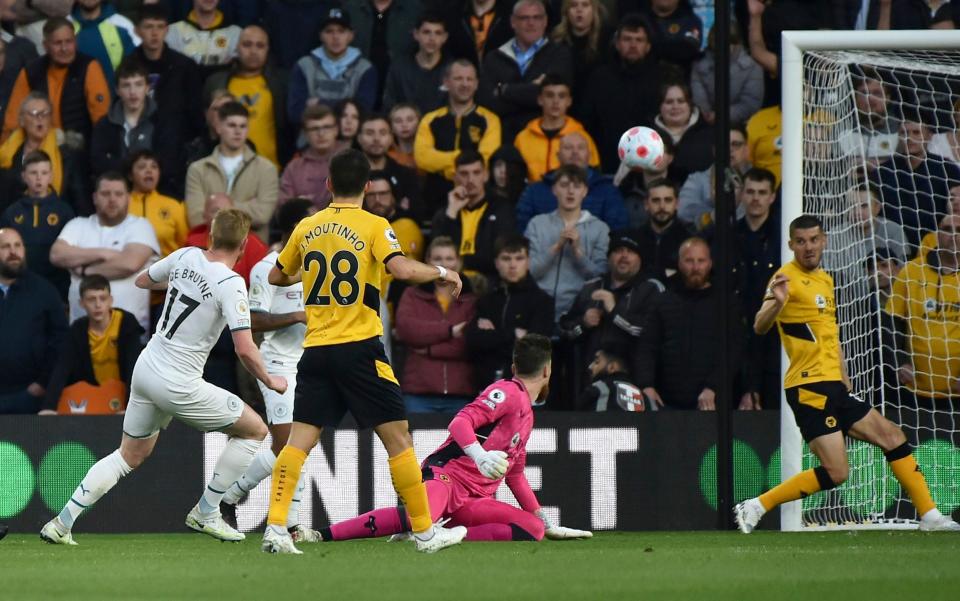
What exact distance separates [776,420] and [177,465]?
4.41 metres

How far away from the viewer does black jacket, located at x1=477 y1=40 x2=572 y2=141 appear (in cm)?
1292

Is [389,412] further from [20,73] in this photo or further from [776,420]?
[20,73]

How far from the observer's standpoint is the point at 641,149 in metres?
11.0

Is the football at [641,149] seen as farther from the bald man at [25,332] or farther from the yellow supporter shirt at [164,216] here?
the bald man at [25,332]

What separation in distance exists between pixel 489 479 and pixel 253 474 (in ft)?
6.35

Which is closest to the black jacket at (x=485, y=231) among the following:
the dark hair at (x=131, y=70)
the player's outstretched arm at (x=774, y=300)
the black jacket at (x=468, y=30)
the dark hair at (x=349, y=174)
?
the black jacket at (x=468, y=30)

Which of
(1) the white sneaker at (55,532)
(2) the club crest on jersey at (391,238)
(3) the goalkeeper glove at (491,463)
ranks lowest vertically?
(1) the white sneaker at (55,532)

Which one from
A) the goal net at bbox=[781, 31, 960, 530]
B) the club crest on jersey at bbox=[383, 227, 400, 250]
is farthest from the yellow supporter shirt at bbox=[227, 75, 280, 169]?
the club crest on jersey at bbox=[383, 227, 400, 250]

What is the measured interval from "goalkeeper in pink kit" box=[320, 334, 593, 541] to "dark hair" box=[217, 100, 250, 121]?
459 cm

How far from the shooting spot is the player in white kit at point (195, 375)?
8680mm

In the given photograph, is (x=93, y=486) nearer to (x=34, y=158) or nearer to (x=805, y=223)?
(x=34, y=158)

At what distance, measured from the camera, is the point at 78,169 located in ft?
43.2

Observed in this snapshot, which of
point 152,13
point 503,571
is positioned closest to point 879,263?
point 503,571

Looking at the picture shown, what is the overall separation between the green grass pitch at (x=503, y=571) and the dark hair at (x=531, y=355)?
3.35ft
